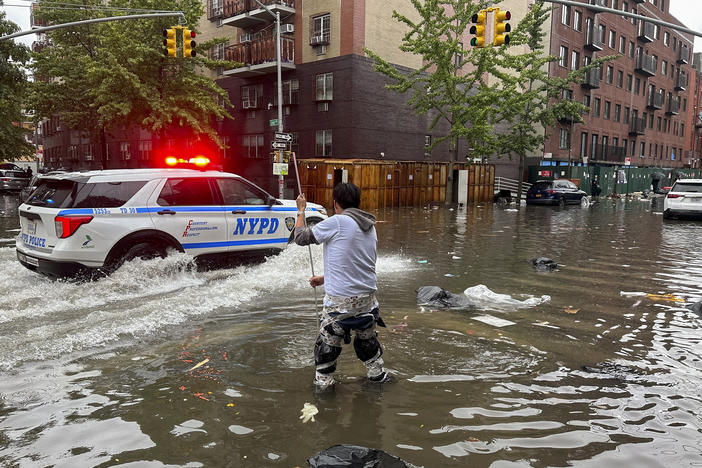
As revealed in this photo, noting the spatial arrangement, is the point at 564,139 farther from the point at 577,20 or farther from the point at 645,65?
the point at 645,65

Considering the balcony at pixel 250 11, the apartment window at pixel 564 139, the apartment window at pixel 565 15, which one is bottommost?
the apartment window at pixel 564 139

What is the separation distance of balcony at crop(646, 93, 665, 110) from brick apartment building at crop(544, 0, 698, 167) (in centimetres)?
11

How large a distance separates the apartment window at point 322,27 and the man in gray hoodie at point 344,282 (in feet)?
95.1

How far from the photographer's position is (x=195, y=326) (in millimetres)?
6320

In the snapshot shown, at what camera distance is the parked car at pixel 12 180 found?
35934mm

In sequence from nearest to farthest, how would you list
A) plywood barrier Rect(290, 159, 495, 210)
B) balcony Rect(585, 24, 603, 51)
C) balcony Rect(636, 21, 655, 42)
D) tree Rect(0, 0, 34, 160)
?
1. tree Rect(0, 0, 34, 160)
2. plywood barrier Rect(290, 159, 495, 210)
3. balcony Rect(585, 24, 603, 51)
4. balcony Rect(636, 21, 655, 42)

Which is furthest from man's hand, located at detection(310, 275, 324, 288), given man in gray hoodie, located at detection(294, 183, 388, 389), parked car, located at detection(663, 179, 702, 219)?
parked car, located at detection(663, 179, 702, 219)

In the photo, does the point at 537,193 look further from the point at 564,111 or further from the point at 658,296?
the point at 658,296

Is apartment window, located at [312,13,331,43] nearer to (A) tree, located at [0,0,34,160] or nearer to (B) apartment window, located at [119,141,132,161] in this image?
(A) tree, located at [0,0,34,160]

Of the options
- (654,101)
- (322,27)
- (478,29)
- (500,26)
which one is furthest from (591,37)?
(500,26)

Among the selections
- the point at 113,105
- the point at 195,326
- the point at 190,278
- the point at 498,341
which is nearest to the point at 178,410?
the point at 195,326

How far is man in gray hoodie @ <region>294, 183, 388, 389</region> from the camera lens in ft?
14.3

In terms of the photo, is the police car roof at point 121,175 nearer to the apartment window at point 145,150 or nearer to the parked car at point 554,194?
the parked car at point 554,194

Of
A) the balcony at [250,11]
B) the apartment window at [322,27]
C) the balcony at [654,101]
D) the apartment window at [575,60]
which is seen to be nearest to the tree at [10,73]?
the balcony at [250,11]
